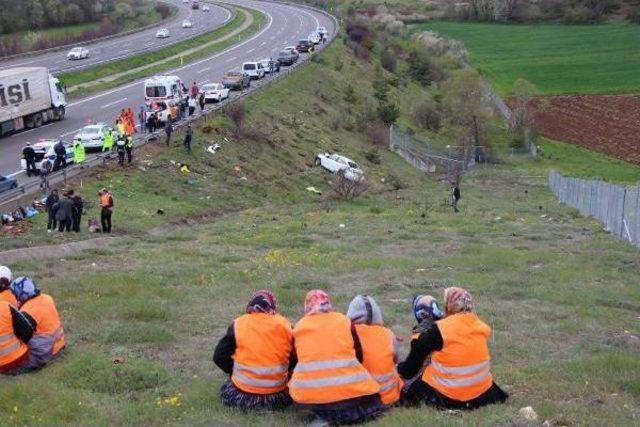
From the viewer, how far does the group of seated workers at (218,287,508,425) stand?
839 centimetres

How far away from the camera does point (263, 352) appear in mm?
8812

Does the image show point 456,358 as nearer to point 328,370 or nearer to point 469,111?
point 328,370

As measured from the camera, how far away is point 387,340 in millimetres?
8914

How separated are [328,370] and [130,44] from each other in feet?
263

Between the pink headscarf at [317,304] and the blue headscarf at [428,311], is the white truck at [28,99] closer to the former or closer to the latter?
→ the blue headscarf at [428,311]

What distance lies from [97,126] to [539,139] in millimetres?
39965

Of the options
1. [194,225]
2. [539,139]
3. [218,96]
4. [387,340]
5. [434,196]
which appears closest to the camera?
[387,340]

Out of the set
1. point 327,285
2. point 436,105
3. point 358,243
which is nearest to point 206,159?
point 358,243

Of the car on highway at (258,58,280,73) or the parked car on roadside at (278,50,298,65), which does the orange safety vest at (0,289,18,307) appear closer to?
the car on highway at (258,58,280,73)

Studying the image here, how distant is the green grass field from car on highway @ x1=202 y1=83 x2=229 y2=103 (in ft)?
143

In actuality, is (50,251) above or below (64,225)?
above

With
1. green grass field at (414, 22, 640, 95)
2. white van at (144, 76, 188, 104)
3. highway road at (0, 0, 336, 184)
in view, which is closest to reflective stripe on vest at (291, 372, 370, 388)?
highway road at (0, 0, 336, 184)

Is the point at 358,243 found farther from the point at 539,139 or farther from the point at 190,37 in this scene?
the point at 190,37

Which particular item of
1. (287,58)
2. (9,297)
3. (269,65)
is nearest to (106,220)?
(9,297)
